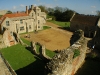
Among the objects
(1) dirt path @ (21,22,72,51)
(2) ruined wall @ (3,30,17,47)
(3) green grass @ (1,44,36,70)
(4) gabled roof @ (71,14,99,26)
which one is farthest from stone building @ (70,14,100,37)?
(2) ruined wall @ (3,30,17,47)

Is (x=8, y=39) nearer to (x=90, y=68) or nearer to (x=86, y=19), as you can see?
(x=90, y=68)

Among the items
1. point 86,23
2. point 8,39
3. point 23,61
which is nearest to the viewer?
point 23,61

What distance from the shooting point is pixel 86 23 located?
141 feet

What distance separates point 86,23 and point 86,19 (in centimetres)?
225

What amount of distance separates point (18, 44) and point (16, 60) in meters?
8.70

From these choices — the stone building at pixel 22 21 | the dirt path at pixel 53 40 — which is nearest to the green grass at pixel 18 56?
the dirt path at pixel 53 40

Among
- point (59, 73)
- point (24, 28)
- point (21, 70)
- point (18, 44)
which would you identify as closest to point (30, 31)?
point (24, 28)

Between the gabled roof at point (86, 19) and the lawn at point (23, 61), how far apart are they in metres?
26.0

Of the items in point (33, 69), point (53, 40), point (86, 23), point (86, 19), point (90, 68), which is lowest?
point (53, 40)

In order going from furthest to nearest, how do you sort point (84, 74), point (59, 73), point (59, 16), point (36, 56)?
point (59, 16) → point (36, 56) → point (84, 74) → point (59, 73)

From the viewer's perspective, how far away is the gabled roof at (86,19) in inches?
1649

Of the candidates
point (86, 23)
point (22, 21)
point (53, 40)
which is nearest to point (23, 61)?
point (53, 40)

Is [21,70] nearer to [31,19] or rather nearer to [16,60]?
[16,60]

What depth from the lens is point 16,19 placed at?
1590 inches
